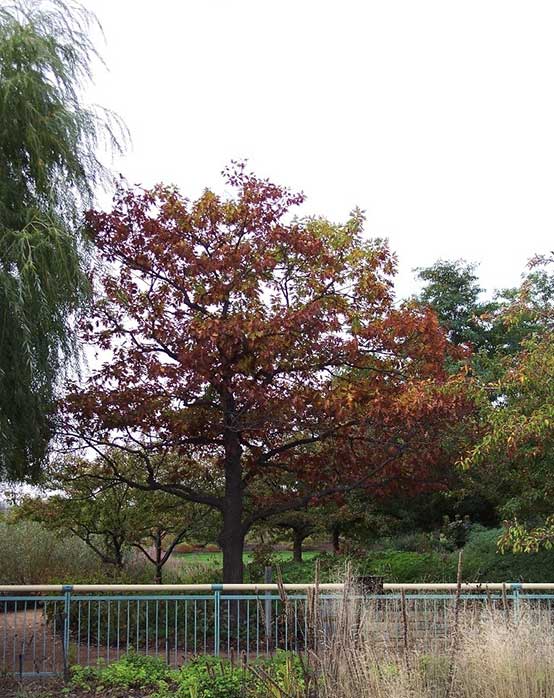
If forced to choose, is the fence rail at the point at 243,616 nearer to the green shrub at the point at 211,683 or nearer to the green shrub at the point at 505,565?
the green shrub at the point at 211,683

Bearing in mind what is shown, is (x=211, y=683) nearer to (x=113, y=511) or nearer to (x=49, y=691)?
(x=49, y=691)

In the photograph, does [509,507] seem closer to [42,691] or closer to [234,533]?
[234,533]

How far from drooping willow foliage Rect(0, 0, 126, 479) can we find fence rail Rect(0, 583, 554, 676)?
220 centimetres

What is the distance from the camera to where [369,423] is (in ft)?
37.5

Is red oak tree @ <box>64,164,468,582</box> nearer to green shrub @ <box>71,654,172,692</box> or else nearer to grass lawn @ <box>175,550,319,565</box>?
green shrub @ <box>71,654,172,692</box>

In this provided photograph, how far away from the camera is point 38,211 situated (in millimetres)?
9391

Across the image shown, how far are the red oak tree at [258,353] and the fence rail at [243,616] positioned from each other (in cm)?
148

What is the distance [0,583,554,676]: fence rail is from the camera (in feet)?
19.2

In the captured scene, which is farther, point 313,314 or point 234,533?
point 234,533

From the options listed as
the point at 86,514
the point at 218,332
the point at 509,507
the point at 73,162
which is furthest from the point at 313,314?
the point at 86,514

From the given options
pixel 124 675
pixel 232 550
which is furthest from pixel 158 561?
pixel 124 675

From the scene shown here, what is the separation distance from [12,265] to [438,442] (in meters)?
6.53

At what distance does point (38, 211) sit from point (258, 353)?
3.57 metres

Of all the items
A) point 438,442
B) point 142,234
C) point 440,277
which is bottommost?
point 438,442
